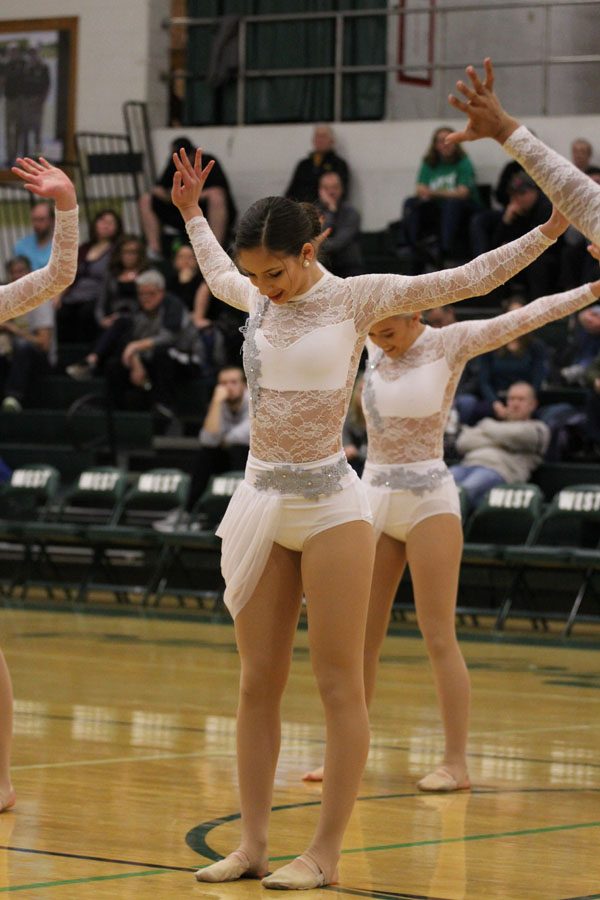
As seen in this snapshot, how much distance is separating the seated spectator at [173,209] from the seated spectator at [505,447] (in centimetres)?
466

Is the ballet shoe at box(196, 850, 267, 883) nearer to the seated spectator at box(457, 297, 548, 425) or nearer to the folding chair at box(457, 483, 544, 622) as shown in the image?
the folding chair at box(457, 483, 544, 622)

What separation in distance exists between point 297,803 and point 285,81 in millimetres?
13528

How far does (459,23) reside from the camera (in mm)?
17375

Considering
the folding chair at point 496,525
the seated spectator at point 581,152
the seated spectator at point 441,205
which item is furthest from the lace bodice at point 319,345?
the seated spectator at point 441,205

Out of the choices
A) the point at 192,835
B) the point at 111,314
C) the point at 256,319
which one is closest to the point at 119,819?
the point at 192,835

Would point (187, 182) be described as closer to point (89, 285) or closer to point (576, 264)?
point (576, 264)

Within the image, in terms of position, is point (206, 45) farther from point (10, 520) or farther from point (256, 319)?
point (256, 319)

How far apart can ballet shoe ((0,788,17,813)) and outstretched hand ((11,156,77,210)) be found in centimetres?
181

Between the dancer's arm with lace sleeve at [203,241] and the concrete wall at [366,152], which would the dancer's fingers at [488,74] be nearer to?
the dancer's arm with lace sleeve at [203,241]

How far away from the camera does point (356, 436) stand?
12633mm

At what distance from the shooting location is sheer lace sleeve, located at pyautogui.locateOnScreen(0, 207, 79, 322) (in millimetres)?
4941

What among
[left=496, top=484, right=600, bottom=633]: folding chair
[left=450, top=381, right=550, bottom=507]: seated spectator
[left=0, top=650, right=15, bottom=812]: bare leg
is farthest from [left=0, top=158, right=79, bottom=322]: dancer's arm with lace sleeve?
[left=450, top=381, right=550, bottom=507]: seated spectator

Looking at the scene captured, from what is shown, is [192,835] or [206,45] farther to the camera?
[206,45]

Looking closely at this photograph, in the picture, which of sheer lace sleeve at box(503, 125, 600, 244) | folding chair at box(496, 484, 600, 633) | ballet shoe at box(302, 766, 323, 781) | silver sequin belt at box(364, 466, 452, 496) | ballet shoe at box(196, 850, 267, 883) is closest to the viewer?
sheer lace sleeve at box(503, 125, 600, 244)
